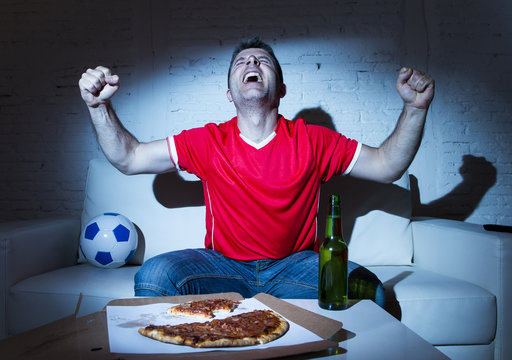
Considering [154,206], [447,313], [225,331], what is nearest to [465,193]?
[447,313]

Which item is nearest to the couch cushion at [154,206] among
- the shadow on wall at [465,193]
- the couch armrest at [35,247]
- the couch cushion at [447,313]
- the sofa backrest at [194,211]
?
the sofa backrest at [194,211]

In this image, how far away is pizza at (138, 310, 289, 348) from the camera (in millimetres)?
732

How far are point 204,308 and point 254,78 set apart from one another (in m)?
1.20

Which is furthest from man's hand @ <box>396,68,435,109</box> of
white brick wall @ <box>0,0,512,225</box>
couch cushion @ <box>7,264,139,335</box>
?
couch cushion @ <box>7,264,139,335</box>

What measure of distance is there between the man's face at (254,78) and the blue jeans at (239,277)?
69 centimetres

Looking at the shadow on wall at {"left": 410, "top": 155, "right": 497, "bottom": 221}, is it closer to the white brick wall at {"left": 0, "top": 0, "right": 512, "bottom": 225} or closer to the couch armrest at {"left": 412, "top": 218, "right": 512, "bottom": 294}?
the white brick wall at {"left": 0, "top": 0, "right": 512, "bottom": 225}

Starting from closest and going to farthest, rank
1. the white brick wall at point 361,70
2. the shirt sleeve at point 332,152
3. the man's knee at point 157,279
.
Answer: the man's knee at point 157,279, the shirt sleeve at point 332,152, the white brick wall at point 361,70

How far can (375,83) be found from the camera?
2.61 meters

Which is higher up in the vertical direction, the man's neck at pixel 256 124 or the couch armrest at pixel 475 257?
the man's neck at pixel 256 124

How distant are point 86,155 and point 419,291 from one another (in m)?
2.11

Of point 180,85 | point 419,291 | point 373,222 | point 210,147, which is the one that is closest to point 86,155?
point 180,85

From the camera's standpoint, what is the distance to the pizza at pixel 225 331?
0.73 metres

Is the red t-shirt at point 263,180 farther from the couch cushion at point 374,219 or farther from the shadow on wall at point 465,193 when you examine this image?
the shadow on wall at point 465,193

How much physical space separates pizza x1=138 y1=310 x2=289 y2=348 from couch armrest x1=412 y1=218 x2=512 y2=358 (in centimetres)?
113
